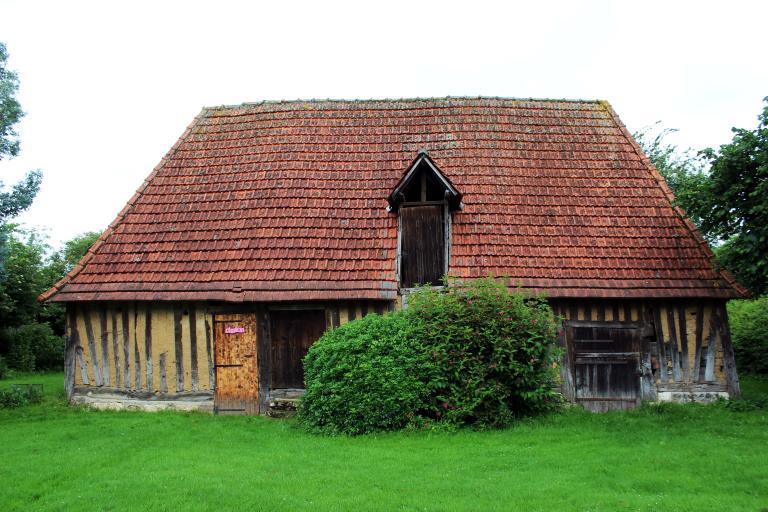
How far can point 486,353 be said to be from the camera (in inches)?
360

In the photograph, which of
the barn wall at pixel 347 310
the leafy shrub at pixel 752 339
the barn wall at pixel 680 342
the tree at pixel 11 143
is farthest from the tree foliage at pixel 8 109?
the leafy shrub at pixel 752 339

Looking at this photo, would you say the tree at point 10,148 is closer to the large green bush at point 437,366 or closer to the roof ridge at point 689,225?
the large green bush at point 437,366

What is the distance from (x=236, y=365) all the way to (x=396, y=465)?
4.75 m

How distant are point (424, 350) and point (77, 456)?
16.5 ft

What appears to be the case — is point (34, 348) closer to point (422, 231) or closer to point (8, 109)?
point (8, 109)

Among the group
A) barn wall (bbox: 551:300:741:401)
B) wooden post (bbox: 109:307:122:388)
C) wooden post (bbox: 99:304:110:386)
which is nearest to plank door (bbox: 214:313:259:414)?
wooden post (bbox: 109:307:122:388)

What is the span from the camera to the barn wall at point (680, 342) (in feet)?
33.9

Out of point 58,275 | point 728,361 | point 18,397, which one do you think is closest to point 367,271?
point 728,361

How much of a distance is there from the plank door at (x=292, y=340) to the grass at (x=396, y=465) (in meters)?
1.03

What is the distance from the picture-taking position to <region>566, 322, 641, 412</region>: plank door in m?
10.4

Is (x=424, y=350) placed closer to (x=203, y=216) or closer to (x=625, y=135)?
(x=203, y=216)

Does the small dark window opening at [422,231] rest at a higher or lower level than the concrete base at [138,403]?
higher

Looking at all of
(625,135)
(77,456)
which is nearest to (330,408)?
(77,456)

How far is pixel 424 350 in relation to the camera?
356 inches
